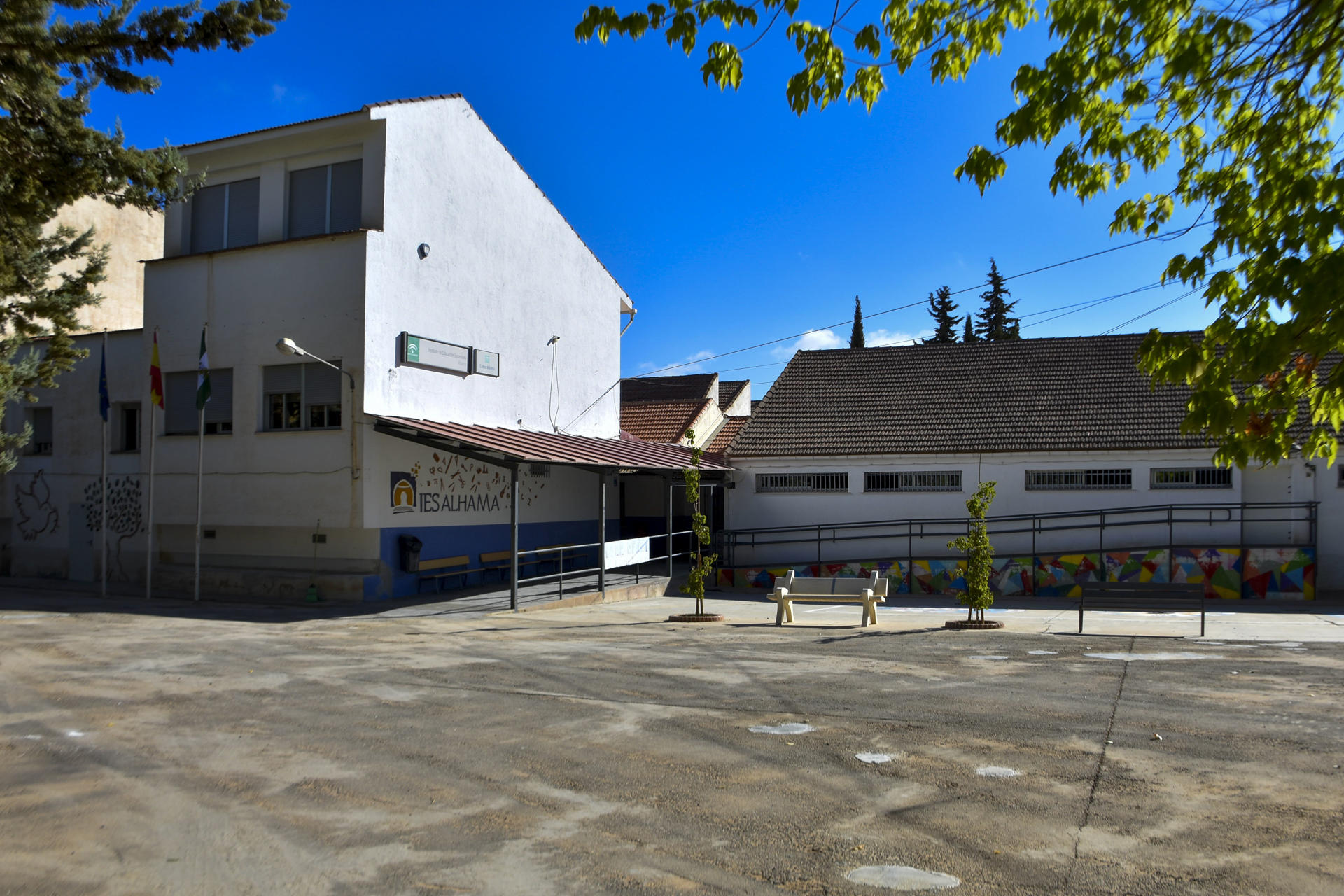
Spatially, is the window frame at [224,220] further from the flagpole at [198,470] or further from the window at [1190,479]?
the window at [1190,479]

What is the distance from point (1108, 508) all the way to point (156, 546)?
861 inches

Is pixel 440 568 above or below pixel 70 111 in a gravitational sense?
below

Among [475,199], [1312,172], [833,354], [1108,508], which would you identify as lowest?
[1108,508]

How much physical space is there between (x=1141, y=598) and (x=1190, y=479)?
9.11 metres

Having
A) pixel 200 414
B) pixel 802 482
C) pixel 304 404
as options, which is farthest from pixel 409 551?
pixel 802 482

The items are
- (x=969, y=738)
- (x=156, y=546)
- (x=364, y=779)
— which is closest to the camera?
(x=364, y=779)

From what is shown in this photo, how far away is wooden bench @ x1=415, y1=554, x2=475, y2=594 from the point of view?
18.3 m

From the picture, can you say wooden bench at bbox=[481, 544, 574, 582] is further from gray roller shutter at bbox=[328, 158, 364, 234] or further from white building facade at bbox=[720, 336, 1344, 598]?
gray roller shutter at bbox=[328, 158, 364, 234]

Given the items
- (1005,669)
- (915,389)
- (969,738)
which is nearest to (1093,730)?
(969,738)

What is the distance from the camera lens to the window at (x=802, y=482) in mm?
25391

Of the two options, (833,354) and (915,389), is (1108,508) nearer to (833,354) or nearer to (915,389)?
(915,389)

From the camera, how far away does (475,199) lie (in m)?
20.4

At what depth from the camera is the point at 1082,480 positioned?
23.7 meters

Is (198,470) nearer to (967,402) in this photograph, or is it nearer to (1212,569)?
(967,402)
